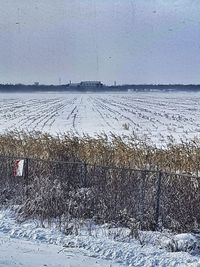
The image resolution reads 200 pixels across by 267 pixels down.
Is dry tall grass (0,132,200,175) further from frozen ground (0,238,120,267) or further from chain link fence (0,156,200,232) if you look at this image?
frozen ground (0,238,120,267)

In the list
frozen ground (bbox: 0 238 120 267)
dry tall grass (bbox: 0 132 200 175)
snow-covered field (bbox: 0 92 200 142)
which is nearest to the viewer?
frozen ground (bbox: 0 238 120 267)

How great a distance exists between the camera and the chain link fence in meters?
7.93

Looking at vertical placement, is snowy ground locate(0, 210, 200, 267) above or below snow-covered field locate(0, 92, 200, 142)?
above

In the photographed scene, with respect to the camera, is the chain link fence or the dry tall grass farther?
the dry tall grass

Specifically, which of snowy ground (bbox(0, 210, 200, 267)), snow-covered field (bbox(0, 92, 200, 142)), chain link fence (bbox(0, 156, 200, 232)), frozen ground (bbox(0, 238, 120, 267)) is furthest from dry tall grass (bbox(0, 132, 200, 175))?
snow-covered field (bbox(0, 92, 200, 142))

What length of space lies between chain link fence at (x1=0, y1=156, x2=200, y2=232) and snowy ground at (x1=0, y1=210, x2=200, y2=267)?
0.62 meters

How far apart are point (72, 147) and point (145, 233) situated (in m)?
4.33

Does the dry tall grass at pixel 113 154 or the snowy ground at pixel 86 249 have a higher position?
the dry tall grass at pixel 113 154

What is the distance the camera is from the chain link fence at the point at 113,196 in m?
7.93

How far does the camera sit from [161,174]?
8.25 m

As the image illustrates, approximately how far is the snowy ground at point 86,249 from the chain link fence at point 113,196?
621 mm

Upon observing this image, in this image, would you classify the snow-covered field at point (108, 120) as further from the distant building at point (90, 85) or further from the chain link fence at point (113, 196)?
the distant building at point (90, 85)

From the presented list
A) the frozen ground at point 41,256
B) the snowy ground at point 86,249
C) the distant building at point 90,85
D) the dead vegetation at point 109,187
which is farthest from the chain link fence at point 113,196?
the distant building at point 90,85

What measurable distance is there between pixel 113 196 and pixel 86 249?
2.10 metres
